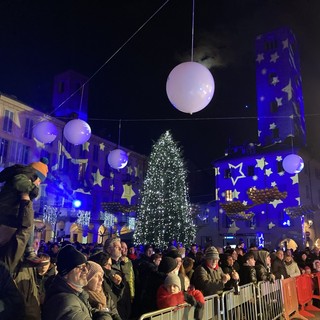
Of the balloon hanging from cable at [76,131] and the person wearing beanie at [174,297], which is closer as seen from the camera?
the person wearing beanie at [174,297]

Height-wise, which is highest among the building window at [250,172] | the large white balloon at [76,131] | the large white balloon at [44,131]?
the building window at [250,172]

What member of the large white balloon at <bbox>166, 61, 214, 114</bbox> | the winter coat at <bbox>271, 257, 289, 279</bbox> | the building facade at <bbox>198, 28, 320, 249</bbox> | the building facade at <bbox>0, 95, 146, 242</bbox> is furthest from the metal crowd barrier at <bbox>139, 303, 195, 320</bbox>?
the building facade at <bbox>198, 28, 320, 249</bbox>

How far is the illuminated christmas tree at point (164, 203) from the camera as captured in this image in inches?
875

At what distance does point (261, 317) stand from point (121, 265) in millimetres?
3198

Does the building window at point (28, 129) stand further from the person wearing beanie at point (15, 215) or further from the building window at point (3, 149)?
the person wearing beanie at point (15, 215)

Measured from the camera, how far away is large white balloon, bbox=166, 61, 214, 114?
645 centimetres

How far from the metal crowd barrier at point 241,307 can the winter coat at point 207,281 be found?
0.18m

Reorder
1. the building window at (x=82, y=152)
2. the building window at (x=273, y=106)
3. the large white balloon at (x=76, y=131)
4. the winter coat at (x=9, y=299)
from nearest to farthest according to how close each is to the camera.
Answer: the winter coat at (x=9, y=299) → the large white balloon at (x=76, y=131) → the building window at (x=273, y=106) → the building window at (x=82, y=152)

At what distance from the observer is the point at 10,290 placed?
261cm

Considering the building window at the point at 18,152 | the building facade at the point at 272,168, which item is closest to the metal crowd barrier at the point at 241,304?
the building facade at the point at 272,168

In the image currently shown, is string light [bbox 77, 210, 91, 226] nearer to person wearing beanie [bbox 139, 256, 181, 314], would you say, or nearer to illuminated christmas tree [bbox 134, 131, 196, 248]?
illuminated christmas tree [bbox 134, 131, 196, 248]

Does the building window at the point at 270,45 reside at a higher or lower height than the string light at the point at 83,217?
higher

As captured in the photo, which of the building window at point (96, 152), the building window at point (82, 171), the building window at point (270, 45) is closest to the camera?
the building window at point (270, 45)

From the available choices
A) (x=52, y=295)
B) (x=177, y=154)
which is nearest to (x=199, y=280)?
(x=52, y=295)
